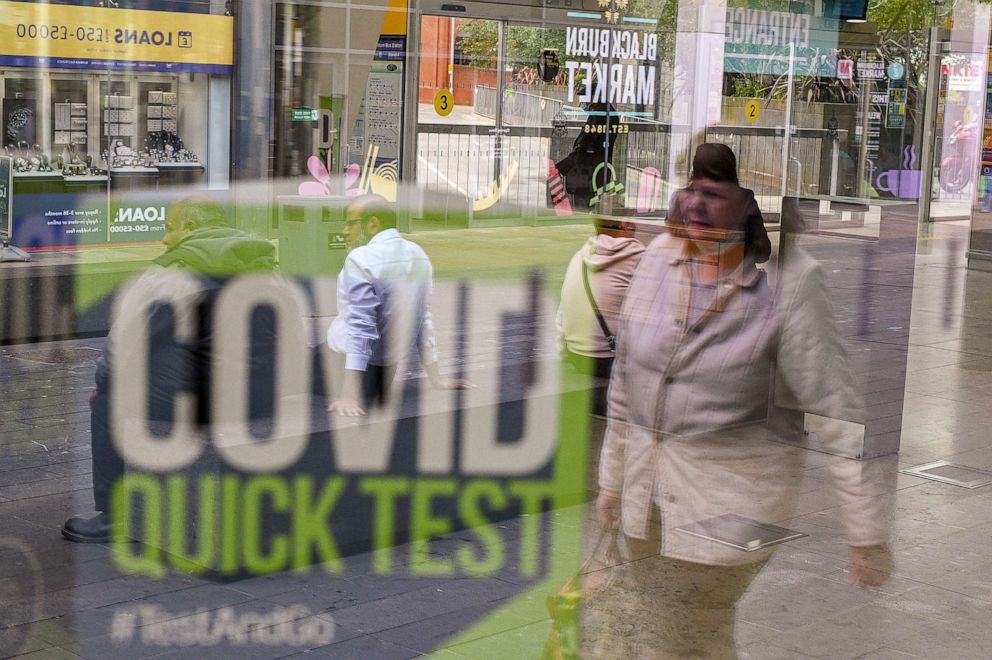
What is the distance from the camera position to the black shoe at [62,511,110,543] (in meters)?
5.21

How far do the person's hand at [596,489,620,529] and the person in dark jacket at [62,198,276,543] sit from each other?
183 centimetres

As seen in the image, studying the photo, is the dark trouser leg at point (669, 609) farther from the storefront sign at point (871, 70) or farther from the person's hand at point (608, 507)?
the storefront sign at point (871, 70)

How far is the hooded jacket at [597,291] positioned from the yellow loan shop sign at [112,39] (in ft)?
21.0

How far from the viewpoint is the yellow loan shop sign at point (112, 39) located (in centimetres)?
1158

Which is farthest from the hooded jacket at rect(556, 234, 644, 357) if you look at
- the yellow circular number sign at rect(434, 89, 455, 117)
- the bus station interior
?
the yellow circular number sign at rect(434, 89, 455, 117)

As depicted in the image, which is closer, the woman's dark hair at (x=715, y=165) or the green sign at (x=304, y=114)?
the woman's dark hair at (x=715, y=165)

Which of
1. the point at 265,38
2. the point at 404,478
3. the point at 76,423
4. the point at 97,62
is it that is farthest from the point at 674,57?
the point at 265,38

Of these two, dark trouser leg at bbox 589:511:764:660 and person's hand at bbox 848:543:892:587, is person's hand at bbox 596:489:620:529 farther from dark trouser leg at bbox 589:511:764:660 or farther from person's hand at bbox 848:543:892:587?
person's hand at bbox 848:543:892:587

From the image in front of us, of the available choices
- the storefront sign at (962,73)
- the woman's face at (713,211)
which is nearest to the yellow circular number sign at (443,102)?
the storefront sign at (962,73)

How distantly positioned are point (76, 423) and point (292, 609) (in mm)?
3154

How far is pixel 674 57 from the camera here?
11883 millimetres

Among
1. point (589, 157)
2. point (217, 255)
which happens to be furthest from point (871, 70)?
point (589, 157)

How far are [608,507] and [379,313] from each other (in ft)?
7.95

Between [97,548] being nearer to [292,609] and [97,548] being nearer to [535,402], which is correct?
[292,609]
